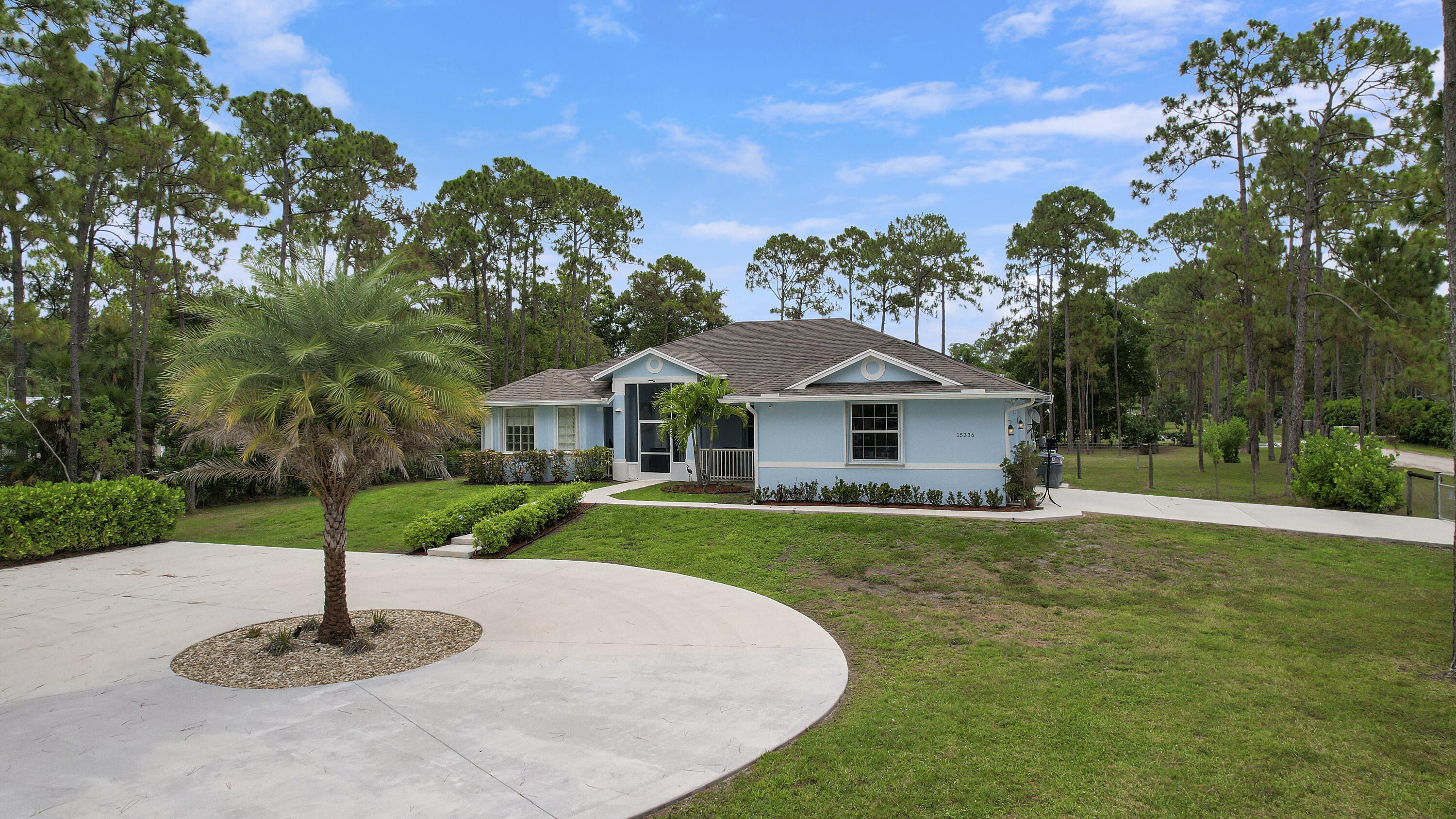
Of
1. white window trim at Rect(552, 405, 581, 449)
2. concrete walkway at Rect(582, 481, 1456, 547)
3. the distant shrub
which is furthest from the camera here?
the distant shrub

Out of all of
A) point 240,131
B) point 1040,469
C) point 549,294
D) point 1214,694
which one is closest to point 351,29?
point 240,131

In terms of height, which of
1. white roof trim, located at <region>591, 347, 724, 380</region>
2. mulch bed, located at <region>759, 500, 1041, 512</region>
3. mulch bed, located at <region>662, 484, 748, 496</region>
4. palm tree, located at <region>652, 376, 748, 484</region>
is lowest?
mulch bed, located at <region>759, 500, 1041, 512</region>

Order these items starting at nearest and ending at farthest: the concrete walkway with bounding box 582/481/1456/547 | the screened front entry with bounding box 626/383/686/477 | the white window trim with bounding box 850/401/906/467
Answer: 1. the concrete walkway with bounding box 582/481/1456/547
2. the white window trim with bounding box 850/401/906/467
3. the screened front entry with bounding box 626/383/686/477

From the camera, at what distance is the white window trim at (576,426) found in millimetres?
21125

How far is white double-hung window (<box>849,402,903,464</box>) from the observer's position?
1495 cm

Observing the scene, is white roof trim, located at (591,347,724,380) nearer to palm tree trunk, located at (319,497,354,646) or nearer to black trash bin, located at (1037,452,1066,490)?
black trash bin, located at (1037,452,1066,490)

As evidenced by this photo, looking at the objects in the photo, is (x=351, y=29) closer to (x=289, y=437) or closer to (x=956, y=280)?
(x=289, y=437)

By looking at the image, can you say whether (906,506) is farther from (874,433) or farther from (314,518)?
(314,518)

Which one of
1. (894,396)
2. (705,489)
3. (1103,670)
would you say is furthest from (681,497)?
(1103,670)

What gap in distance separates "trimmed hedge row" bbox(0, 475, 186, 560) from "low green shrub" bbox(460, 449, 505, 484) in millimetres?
7303

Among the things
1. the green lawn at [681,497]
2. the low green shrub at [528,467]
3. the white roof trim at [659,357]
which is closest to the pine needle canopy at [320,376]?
the green lawn at [681,497]

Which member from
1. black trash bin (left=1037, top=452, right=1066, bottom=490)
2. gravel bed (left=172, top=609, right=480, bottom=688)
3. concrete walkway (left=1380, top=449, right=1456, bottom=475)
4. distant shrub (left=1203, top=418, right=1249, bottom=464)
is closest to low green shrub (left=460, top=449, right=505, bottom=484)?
gravel bed (left=172, top=609, right=480, bottom=688)

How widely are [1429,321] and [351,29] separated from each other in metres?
26.5

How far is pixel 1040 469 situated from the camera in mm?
17172
